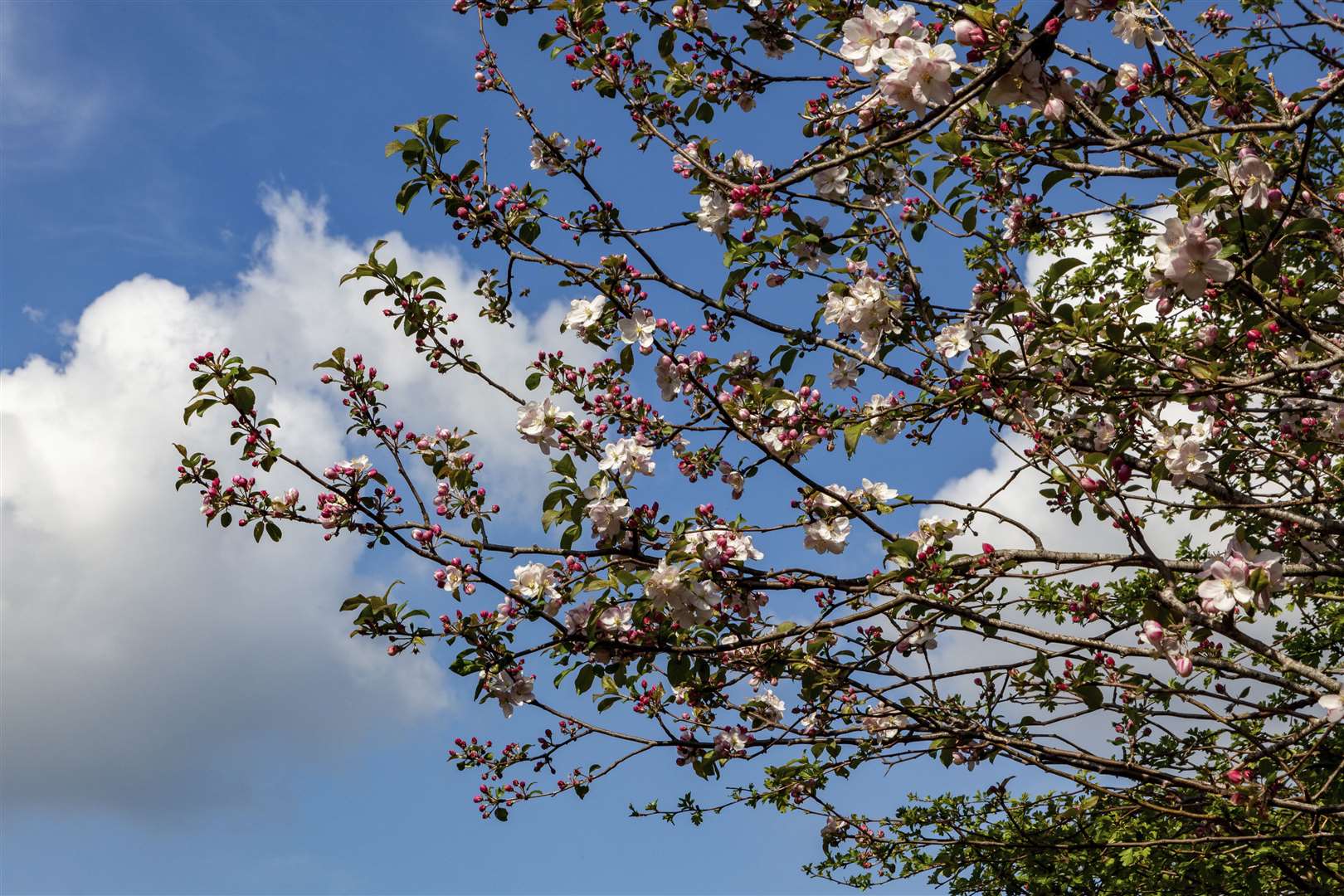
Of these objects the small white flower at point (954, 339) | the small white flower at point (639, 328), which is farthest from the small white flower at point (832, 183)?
the small white flower at point (639, 328)

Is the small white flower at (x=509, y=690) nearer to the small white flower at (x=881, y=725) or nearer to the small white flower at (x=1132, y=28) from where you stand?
the small white flower at (x=881, y=725)

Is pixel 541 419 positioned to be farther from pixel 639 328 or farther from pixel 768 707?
pixel 768 707

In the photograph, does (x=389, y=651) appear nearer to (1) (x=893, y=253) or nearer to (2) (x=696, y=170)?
(2) (x=696, y=170)

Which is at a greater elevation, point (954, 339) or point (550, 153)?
point (550, 153)

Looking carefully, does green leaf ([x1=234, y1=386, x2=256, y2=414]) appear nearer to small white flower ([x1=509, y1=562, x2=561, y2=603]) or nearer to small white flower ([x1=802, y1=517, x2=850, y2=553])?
small white flower ([x1=509, y1=562, x2=561, y2=603])

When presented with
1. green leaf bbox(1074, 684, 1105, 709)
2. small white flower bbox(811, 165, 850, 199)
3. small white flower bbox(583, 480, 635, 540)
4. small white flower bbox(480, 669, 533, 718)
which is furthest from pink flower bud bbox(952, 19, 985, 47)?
small white flower bbox(480, 669, 533, 718)

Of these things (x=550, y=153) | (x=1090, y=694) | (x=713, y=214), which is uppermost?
(x=550, y=153)

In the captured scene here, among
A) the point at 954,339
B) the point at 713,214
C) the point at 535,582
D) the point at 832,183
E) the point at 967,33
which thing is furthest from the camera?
the point at 832,183

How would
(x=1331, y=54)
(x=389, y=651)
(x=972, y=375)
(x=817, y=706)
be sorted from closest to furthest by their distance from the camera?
(x=389, y=651)
(x=972, y=375)
(x=817, y=706)
(x=1331, y=54)

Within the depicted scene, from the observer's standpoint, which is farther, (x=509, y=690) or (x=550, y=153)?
(x=550, y=153)

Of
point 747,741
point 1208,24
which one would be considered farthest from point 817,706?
point 1208,24

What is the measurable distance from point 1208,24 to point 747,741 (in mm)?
6274

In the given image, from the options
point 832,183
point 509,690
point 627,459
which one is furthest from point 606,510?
point 832,183

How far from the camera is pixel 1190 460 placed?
4.27 metres
